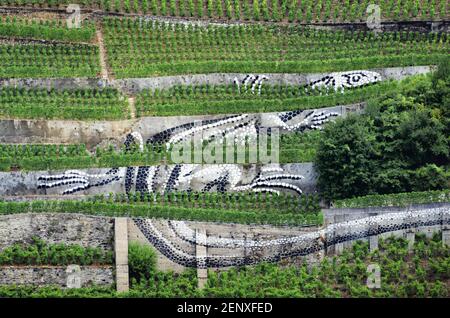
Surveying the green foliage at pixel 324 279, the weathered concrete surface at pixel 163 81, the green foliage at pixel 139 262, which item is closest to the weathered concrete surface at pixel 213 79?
the weathered concrete surface at pixel 163 81

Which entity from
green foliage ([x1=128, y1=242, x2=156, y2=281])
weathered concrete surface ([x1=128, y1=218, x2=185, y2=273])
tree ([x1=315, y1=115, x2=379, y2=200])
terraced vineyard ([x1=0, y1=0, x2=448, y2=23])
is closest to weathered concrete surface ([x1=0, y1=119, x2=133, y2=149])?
weathered concrete surface ([x1=128, y1=218, x2=185, y2=273])

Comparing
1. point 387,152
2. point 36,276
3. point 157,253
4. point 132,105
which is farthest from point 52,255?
point 387,152

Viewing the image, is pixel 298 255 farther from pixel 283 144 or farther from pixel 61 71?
pixel 61 71

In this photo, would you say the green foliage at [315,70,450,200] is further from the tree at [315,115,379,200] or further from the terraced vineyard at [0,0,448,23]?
the terraced vineyard at [0,0,448,23]

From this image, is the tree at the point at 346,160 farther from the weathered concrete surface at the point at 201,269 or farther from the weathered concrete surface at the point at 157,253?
the weathered concrete surface at the point at 157,253

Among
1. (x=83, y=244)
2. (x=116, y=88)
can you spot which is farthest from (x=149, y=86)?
(x=83, y=244)

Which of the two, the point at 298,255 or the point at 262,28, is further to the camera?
the point at 262,28
